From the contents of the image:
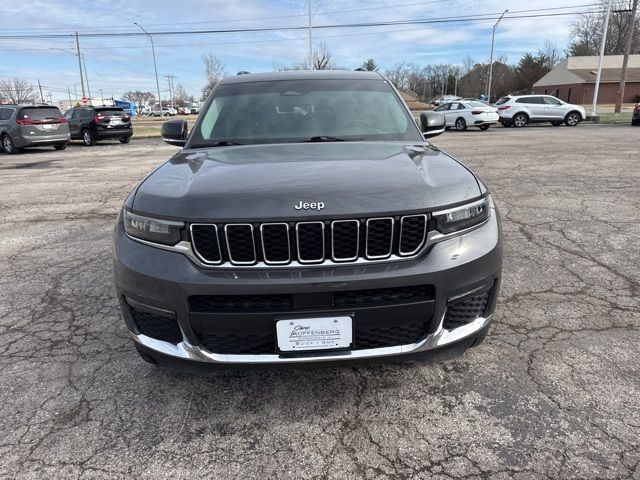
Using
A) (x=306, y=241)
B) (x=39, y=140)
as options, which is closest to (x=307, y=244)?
(x=306, y=241)

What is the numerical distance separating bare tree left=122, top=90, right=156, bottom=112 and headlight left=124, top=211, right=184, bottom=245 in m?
120

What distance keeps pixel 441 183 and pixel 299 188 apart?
0.70m

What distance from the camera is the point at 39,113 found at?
1664 cm

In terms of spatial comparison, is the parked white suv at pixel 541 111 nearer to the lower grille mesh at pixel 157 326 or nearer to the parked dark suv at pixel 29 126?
the parked dark suv at pixel 29 126

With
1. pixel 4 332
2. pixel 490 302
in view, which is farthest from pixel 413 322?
pixel 4 332

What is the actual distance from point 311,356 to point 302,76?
264cm

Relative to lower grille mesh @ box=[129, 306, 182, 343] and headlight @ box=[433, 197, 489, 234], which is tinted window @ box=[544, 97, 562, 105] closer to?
headlight @ box=[433, 197, 489, 234]

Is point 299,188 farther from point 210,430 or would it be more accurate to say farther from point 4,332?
point 4,332

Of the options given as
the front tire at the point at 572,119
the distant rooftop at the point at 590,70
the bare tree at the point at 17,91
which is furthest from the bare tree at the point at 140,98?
the front tire at the point at 572,119

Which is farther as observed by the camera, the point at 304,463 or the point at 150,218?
the point at 150,218

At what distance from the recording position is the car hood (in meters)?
2.05

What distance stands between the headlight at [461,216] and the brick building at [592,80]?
67.4 metres

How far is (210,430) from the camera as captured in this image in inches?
89.9

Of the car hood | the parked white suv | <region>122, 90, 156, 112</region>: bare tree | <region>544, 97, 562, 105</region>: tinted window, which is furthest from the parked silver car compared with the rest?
<region>122, 90, 156, 112</region>: bare tree
